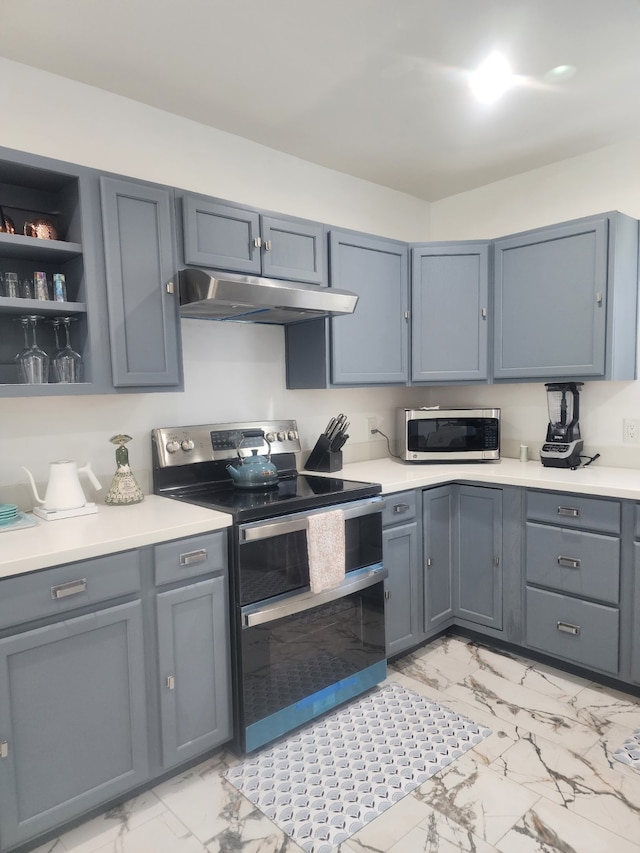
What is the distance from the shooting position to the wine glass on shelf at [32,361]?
6.46 ft

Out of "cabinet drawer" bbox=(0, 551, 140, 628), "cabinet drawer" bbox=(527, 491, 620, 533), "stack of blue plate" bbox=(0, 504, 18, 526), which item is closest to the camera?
"cabinet drawer" bbox=(0, 551, 140, 628)

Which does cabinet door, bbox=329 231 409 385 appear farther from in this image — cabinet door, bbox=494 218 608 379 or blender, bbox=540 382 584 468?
blender, bbox=540 382 584 468

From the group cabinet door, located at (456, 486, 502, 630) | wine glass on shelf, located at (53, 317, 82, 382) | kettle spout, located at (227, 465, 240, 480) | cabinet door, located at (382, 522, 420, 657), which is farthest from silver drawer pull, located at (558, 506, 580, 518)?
wine glass on shelf, located at (53, 317, 82, 382)

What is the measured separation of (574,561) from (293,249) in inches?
75.9

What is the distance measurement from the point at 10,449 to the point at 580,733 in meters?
2.44

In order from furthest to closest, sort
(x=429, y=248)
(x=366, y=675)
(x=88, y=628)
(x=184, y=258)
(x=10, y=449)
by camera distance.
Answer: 1. (x=429, y=248)
2. (x=366, y=675)
3. (x=184, y=258)
4. (x=10, y=449)
5. (x=88, y=628)

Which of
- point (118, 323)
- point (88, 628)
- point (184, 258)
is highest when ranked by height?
point (184, 258)

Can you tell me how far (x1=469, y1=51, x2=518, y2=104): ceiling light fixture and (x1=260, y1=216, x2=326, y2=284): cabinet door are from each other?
88 centimetres

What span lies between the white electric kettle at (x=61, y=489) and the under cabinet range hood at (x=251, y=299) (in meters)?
0.77

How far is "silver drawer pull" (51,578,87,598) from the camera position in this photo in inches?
63.2

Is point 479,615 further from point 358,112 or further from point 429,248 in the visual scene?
point 358,112

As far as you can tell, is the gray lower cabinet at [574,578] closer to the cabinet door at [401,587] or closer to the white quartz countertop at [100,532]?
the cabinet door at [401,587]

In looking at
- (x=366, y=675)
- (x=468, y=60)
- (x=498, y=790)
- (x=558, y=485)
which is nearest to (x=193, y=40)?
(x=468, y=60)

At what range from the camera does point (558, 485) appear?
254cm
